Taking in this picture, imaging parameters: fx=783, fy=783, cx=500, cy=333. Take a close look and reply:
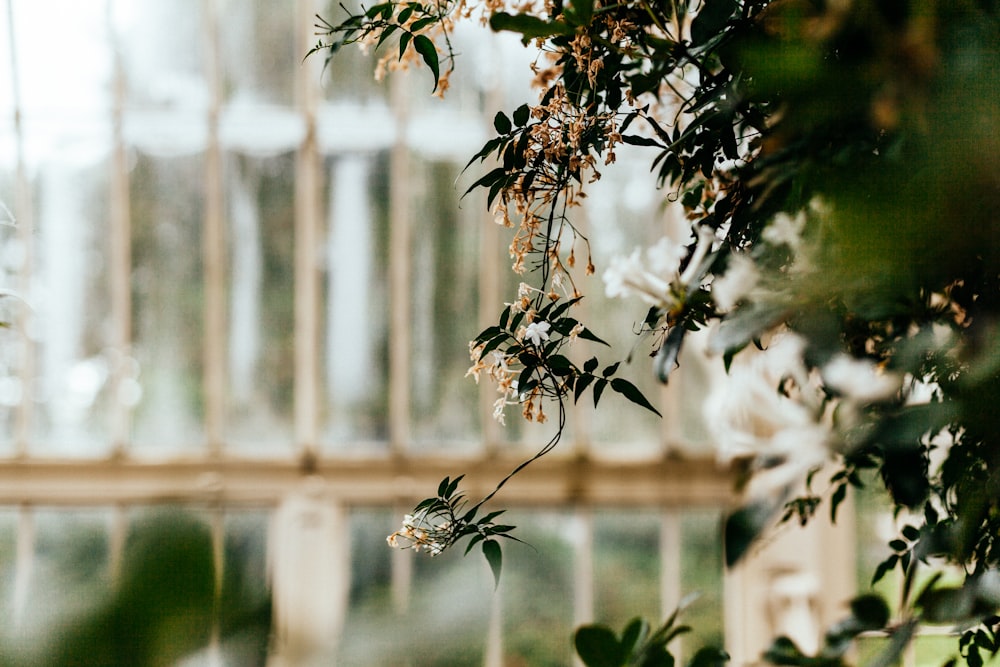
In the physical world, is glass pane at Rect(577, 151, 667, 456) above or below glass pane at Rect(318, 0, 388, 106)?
below

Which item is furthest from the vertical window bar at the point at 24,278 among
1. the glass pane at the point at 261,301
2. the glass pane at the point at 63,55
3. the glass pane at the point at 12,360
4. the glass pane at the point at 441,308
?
the glass pane at the point at 441,308

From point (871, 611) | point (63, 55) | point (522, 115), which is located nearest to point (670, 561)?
point (871, 611)

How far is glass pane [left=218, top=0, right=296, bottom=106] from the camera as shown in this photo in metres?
3.66

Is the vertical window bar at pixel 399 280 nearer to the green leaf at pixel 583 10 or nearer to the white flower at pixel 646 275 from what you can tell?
the white flower at pixel 646 275

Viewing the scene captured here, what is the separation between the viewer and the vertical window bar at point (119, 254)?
366cm

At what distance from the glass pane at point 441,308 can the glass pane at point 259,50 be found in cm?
75

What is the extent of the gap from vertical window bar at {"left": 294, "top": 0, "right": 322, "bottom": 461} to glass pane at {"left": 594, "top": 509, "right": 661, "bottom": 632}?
149 centimetres

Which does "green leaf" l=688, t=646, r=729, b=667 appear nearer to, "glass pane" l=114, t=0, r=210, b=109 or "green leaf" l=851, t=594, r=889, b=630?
"green leaf" l=851, t=594, r=889, b=630

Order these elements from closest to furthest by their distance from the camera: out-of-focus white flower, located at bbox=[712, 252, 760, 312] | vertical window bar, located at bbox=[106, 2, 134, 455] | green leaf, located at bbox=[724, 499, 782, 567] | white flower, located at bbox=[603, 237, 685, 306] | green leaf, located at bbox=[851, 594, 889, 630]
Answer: green leaf, located at bbox=[724, 499, 782, 567] < out-of-focus white flower, located at bbox=[712, 252, 760, 312] < green leaf, located at bbox=[851, 594, 889, 630] < white flower, located at bbox=[603, 237, 685, 306] < vertical window bar, located at bbox=[106, 2, 134, 455]

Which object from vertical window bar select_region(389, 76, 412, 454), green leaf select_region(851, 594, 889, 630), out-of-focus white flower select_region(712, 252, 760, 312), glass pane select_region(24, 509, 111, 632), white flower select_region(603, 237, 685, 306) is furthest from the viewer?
vertical window bar select_region(389, 76, 412, 454)

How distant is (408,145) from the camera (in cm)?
382

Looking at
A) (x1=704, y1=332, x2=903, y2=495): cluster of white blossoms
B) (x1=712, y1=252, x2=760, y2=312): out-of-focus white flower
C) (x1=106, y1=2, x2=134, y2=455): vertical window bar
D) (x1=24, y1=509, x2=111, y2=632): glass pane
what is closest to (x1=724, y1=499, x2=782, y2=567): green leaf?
(x1=704, y1=332, x2=903, y2=495): cluster of white blossoms

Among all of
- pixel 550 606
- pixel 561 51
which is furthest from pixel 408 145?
pixel 561 51

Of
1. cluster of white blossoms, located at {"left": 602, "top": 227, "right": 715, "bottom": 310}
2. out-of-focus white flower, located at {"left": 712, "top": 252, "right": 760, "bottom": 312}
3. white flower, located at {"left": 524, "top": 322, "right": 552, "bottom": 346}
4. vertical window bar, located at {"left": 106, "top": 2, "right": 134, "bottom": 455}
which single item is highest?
Answer: vertical window bar, located at {"left": 106, "top": 2, "right": 134, "bottom": 455}
